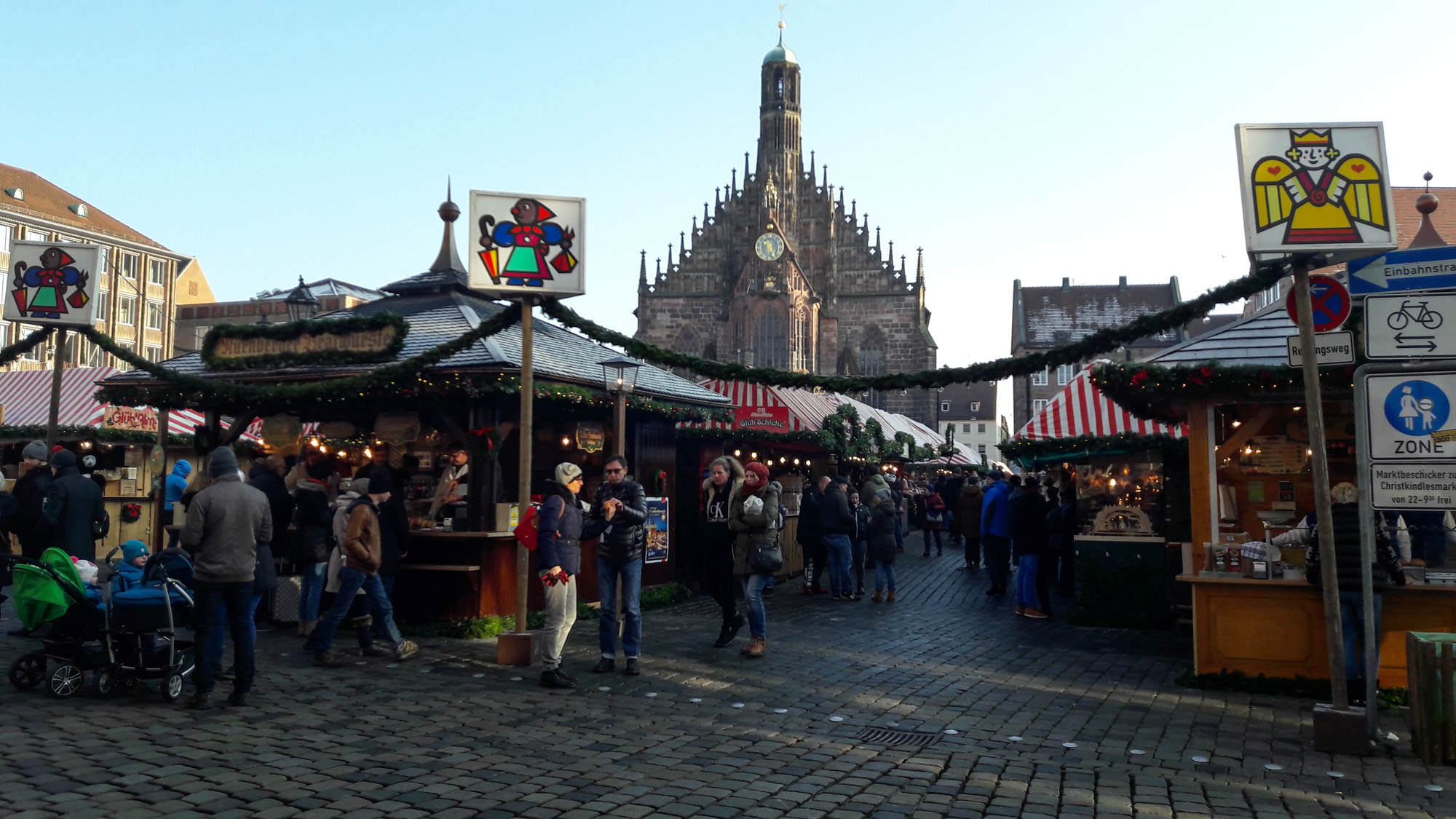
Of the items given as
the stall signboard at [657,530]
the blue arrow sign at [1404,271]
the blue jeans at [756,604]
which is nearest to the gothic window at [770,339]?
the stall signboard at [657,530]

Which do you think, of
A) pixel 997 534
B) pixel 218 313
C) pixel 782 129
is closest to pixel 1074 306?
pixel 782 129

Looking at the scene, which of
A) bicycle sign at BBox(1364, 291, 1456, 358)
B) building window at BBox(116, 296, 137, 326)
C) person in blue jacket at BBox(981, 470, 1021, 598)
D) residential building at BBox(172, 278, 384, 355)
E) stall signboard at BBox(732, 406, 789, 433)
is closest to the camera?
bicycle sign at BBox(1364, 291, 1456, 358)

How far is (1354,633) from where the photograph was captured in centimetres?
716

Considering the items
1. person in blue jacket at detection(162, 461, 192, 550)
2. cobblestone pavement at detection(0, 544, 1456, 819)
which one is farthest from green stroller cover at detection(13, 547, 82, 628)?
person in blue jacket at detection(162, 461, 192, 550)

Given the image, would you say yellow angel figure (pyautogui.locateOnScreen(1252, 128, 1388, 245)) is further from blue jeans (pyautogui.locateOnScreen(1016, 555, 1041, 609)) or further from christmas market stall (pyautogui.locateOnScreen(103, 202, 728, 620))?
blue jeans (pyautogui.locateOnScreen(1016, 555, 1041, 609))

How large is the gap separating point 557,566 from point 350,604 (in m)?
2.02

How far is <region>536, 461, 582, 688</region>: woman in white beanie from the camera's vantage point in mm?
7762

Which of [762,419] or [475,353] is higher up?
[475,353]

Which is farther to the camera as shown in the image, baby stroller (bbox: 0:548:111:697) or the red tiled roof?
the red tiled roof

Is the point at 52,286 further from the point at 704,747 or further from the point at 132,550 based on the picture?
the point at 704,747

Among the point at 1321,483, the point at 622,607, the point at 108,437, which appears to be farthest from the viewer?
the point at 108,437

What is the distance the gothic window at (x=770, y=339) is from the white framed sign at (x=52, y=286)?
48257 mm

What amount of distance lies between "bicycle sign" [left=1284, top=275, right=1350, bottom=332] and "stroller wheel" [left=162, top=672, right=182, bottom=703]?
7905 millimetres

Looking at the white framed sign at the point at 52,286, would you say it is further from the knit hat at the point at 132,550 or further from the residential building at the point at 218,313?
the residential building at the point at 218,313
